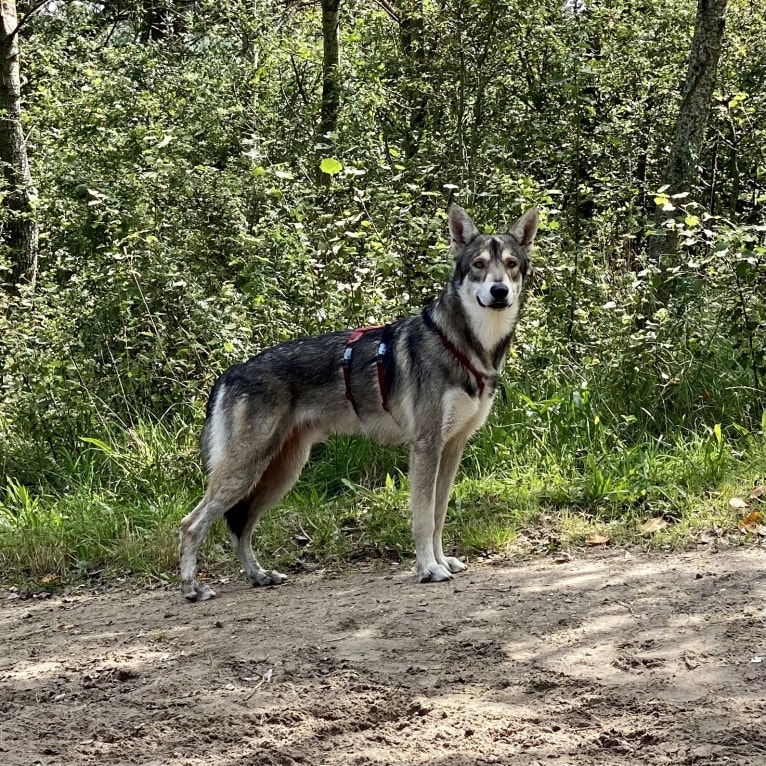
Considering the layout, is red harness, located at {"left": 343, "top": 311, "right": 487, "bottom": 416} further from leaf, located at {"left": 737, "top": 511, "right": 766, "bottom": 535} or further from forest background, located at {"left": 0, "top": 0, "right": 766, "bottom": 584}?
leaf, located at {"left": 737, "top": 511, "right": 766, "bottom": 535}

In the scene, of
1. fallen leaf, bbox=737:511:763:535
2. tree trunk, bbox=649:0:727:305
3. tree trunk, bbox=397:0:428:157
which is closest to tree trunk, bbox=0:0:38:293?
tree trunk, bbox=397:0:428:157

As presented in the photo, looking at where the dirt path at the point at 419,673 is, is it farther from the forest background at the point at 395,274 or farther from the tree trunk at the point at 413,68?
the tree trunk at the point at 413,68

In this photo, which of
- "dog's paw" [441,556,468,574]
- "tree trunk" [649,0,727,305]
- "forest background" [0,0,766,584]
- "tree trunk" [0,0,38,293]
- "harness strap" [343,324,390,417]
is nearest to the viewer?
"dog's paw" [441,556,468,574]

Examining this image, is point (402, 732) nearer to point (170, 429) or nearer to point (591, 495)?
point (591, 495)

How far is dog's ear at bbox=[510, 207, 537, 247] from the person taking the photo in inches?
216

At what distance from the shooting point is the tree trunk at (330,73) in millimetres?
9930

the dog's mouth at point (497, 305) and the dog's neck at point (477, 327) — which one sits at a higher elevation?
the dog's mouth at point (497, 305)

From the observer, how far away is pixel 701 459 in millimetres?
6102

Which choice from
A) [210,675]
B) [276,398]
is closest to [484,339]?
[276,398]

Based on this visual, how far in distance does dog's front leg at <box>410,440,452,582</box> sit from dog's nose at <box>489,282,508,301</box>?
35.8 inches

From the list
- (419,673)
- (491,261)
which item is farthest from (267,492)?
(419,673)

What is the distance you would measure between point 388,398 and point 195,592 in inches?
61.7

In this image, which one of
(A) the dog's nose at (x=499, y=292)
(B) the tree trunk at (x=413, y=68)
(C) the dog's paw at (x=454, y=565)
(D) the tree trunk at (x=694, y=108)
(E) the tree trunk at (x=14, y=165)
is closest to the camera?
(A) the dog's nose at (x=499, y=292)

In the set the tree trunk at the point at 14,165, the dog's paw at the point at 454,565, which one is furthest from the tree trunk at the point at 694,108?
the tree trunk at the point at 14,165
